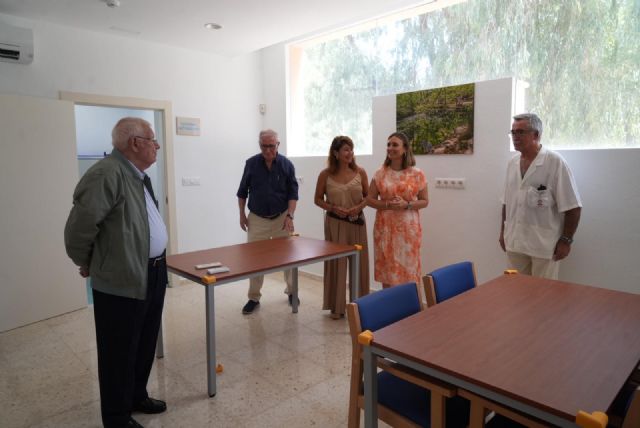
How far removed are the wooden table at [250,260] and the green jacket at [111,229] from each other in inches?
19.8

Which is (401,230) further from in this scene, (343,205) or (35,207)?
(35,207)

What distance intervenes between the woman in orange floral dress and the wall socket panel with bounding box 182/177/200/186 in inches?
97.1

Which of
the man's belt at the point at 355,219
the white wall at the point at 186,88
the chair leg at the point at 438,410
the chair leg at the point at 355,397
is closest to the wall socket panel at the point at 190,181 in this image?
the white wall at the point at 186,88

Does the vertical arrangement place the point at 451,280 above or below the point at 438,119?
below

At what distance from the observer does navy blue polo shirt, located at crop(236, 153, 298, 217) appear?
381cm

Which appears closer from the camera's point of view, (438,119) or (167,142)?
(438,119)

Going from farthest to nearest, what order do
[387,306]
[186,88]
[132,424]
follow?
[186,88] → [132,424] → [387,306]

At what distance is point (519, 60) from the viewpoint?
339cm

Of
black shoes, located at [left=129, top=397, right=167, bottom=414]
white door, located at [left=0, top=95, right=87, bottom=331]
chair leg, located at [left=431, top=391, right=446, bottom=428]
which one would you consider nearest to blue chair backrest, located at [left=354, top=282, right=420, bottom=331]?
chair leg, located at [left=431, top=391, right=446, bottom=428]

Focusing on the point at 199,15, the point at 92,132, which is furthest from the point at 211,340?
the point at 92,132

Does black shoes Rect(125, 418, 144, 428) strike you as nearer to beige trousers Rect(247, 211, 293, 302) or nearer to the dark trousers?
the dark trousers

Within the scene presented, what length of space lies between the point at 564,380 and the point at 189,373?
90.8 inches

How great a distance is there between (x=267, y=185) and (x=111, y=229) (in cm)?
200

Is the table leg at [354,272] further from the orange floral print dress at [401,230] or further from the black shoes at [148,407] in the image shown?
the black shoes at [148,407]
